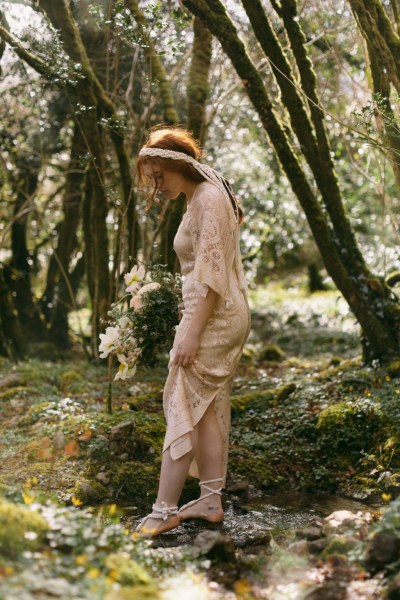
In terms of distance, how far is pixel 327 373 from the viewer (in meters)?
6.95

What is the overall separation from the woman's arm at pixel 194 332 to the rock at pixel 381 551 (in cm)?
146

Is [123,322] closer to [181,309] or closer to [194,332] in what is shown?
[181,309]

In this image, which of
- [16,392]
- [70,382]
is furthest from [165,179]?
[70,382]

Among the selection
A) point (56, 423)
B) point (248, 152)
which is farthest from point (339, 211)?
point (248, 152)

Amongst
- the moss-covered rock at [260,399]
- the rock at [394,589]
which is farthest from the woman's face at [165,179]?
the moss-covered rock at [260,399]

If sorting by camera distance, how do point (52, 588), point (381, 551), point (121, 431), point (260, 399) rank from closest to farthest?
point (52, 588) → point (381, 551) → point (121, 431) → point (260, 399)

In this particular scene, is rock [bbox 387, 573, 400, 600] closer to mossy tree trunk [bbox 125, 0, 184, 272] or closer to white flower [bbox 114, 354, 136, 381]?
white flower [bbox 114, 354, 136, 381]

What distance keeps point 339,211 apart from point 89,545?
14.3 ft

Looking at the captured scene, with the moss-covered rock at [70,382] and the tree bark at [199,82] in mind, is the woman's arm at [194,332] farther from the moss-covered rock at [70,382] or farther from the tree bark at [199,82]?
the moss-covered rock at [70,382]

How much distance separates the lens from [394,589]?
8.91 feet

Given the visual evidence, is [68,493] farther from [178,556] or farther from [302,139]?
[302,139]

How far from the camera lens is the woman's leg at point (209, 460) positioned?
4.17 meters

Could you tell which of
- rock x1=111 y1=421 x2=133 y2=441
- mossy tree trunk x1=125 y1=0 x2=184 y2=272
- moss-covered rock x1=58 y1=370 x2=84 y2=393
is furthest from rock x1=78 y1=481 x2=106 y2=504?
moss-covered rock x1=58 y1=370 x2=84 y2=393

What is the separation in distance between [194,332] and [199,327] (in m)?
0.04
